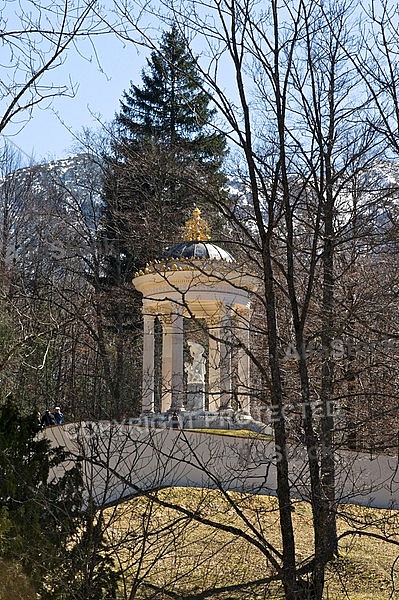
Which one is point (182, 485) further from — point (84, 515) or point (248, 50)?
point (248, 50)

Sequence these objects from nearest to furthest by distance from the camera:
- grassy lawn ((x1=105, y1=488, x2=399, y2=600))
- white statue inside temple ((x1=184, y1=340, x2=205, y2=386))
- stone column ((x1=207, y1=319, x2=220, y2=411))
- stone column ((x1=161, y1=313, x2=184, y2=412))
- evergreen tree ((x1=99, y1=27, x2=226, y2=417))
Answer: stone column ((x1=207, y1=319, x2=220, y2=411))
grassy lawn ((x1=105, y1=488, x2=399, y2=600))
stone column ((x1=161, y1=313, x2=184, y2=412))
evergreen tree ((x1=99, y1=27, x2=226, y2=417))
white statue inside temple ((x1=184, y1=340, x2=205, y2=386))

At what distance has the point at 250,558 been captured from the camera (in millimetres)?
10648

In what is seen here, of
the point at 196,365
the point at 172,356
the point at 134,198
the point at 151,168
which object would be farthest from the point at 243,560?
the point at 134,198

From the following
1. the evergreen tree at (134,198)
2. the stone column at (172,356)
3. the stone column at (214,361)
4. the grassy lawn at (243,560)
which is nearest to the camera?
the stone column at (214,361)

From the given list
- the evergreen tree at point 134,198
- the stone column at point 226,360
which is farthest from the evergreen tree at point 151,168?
the stone column at point 226,360

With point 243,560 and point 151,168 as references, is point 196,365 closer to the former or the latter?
point 243,560

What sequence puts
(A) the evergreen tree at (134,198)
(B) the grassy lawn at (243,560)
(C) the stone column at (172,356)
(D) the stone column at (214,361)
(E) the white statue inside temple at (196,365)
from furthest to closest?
(E) the white statue inside temple at (196,365) < (A) the evergreen tree at (134,198) < (C) the stone column at (172,356) < (B) the grassy lawn at (243,560) < (D) the stone column at (214,361)

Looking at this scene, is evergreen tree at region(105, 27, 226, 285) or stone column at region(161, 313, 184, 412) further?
stone column at region(161, 313, 184, 412)

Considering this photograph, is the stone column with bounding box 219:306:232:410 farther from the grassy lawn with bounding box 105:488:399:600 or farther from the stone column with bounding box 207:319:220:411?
the grassy lawn with bounding box 105:488:399:600

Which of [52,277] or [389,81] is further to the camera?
[52,277]

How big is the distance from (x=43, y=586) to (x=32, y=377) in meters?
18.0

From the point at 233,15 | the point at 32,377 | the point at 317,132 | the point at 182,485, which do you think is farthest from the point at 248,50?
the point at 32,377

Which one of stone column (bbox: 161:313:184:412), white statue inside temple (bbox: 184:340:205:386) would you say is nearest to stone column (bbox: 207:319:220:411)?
stone column (bbox: 161:313:184:412)

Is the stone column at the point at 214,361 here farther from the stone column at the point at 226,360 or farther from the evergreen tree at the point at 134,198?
the evergreen tree at the point at 134,198
